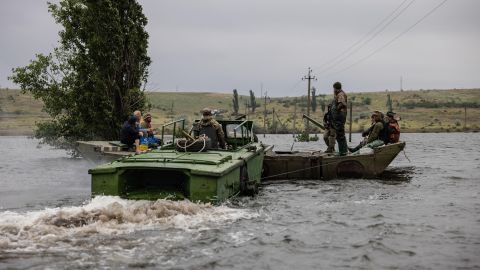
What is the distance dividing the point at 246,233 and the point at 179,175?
3.41 meters

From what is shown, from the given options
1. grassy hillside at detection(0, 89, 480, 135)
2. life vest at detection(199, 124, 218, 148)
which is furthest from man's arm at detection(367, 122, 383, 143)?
grassy hillside at detection(0, 89, 480, 135)

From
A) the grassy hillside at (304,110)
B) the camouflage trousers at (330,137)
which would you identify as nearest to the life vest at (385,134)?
the camouflage trousers at (330,137)

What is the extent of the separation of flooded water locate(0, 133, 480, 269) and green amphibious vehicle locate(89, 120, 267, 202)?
0.38m

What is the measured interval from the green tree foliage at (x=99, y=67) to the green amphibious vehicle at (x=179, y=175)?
13.1 m

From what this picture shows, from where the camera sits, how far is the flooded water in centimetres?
819

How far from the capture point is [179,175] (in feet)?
42.8

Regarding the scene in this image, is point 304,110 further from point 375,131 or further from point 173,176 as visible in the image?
point 173,176

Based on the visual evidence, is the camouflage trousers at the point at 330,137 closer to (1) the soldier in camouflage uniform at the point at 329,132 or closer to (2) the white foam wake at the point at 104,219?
(1) the soldier in camouflage uniform at the point at 329,132

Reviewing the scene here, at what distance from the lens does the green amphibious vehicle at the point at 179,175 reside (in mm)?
11531

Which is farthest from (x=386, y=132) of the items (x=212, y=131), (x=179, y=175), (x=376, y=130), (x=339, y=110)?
(x=179, y=175)

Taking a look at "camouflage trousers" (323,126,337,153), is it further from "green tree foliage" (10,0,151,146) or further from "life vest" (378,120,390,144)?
"green tree foliage" (10,0,151,146)

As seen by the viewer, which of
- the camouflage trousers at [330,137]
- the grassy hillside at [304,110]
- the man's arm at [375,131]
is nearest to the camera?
the man's arm at [375,131]

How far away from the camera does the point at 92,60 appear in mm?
27125

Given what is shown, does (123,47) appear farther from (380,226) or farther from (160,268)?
(160,268)
